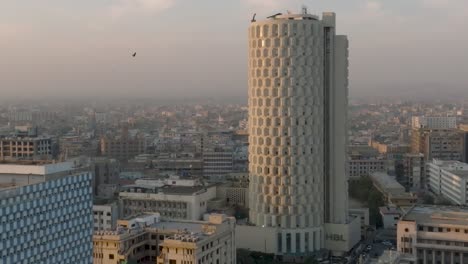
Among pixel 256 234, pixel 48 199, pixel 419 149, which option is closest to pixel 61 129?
pixel 419 149

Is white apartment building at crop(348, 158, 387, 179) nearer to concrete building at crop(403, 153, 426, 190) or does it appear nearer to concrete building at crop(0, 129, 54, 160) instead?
concrete building at crop(403, 153, 426, 190)

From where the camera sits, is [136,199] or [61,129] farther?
[61,129]

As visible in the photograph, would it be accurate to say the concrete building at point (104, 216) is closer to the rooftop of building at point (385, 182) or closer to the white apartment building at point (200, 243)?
the white apartment building at point (200, 243)

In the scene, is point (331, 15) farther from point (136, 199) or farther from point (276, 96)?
point (136, 199)

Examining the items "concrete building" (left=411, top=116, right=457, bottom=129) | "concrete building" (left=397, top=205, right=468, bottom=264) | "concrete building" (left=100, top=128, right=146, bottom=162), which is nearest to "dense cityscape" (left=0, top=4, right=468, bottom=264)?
"concrete building" (left=397, top=205, right=468, bottom=264)

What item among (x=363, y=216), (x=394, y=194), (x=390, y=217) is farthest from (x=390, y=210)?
(x=394, y=194)

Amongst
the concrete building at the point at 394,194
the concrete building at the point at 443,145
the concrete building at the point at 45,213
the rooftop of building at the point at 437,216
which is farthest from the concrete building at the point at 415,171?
the concrete building at the point at 45,213

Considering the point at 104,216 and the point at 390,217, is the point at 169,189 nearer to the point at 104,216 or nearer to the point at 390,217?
the point at 104,216
